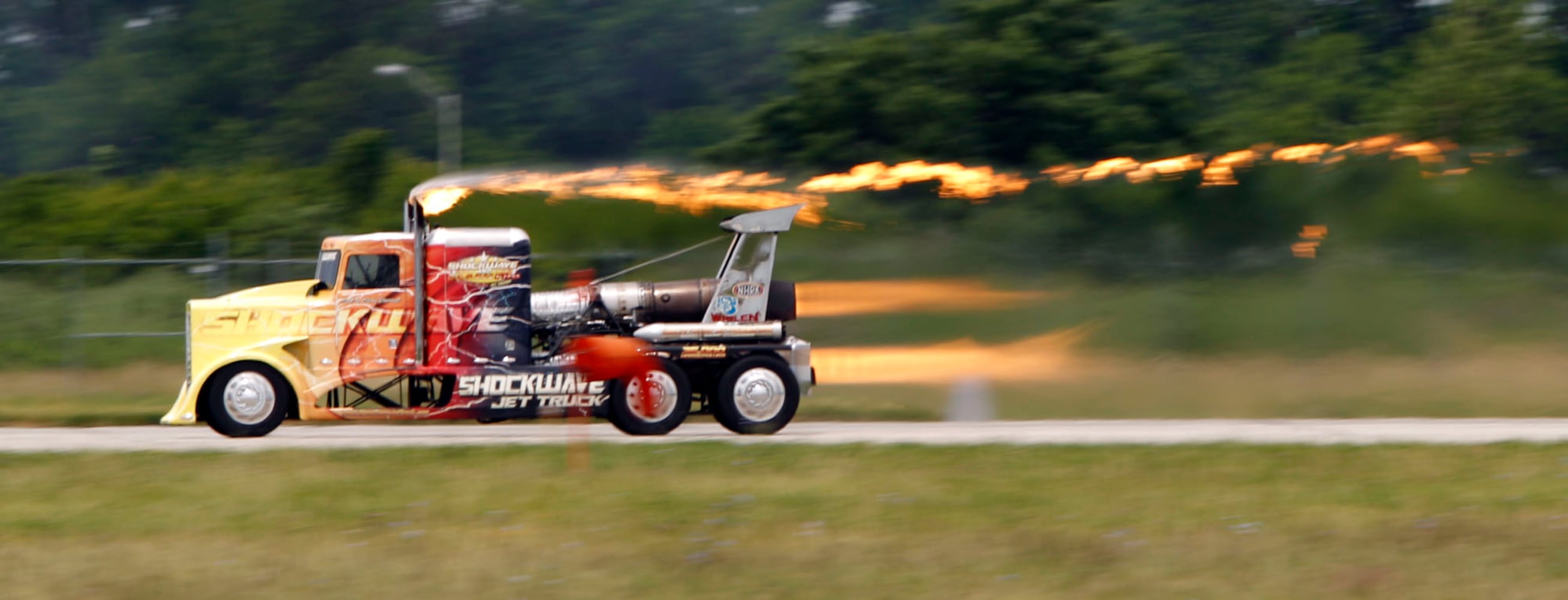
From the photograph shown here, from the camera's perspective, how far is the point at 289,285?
16250 mm

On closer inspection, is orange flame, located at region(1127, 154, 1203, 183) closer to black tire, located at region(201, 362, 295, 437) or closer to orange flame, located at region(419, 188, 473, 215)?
orange flame, located at region(419, 188, 473, 215)


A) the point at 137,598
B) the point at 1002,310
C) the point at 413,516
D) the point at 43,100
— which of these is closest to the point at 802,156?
the point at 1002,310

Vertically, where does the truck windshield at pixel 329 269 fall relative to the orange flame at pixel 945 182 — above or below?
below

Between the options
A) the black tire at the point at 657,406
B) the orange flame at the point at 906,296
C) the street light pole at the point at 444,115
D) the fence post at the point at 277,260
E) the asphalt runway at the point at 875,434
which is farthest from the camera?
the street light pole at the point at 444,115

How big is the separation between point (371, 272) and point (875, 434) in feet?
17.3

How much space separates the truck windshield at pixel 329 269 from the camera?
15844 millimetres

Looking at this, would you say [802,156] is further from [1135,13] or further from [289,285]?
[1135,13]

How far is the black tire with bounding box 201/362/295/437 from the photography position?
51.3 ft

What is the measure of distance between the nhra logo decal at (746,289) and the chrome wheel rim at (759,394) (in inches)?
29.0

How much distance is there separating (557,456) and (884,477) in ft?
9.99

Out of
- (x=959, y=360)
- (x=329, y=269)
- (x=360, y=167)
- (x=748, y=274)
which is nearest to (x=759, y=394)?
(x=748, y=274)

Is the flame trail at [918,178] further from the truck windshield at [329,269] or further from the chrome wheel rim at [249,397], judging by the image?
the chrome wheel rim at [249,397]

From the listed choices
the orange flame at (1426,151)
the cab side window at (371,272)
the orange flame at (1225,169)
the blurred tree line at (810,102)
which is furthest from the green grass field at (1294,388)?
the cab side window at (371,272)

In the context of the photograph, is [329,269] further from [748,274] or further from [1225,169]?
[1225,169]
